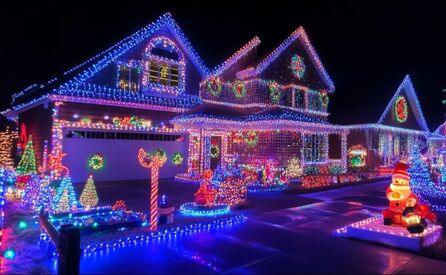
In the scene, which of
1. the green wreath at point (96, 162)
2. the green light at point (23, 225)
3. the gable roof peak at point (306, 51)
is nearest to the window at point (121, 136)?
the green wreath at point (96, 162)

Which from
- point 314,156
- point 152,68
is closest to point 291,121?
point 314,156

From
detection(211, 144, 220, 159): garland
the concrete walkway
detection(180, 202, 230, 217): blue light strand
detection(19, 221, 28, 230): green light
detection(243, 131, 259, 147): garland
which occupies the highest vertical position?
detection(243, 131, 259, 147): garland

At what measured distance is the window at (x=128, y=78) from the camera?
56.1ft

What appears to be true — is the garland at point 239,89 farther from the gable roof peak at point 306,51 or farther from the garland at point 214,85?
the garland at point 214,85

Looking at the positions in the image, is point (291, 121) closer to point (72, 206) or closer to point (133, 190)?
point (133, 190)

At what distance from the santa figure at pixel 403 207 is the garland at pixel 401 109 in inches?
886

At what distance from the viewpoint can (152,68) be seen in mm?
18359

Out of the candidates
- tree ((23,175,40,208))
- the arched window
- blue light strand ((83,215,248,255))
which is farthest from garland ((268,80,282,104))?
tree ((23,175,40,208))

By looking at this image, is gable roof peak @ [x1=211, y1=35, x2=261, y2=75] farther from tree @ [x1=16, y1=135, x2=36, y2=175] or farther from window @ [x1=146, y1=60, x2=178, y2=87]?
tree @ [x1=16, y1=135, x2=36, y2=175]

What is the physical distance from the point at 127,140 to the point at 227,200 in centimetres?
869

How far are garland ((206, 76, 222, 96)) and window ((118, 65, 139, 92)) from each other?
4.76 metres

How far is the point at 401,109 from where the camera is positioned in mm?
28859

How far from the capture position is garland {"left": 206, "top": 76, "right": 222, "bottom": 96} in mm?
20797

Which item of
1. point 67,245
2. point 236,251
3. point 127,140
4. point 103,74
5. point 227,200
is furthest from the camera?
point 127,140
